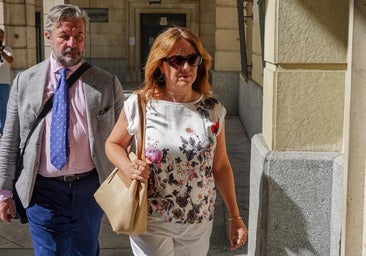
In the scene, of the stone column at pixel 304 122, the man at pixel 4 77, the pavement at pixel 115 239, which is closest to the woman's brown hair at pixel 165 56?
the stone column at pixel 304 122

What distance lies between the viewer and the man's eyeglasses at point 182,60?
9.19 feet

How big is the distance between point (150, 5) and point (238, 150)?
1499 centimetres

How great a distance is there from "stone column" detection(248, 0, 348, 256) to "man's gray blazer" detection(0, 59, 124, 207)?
1.03m

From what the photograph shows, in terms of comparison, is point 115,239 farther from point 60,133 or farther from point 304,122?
point 60,133

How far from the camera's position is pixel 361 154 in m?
2.66

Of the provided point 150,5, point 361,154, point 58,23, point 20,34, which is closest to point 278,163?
point 361,154

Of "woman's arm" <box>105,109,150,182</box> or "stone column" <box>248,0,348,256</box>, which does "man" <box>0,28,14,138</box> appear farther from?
"woman's arm" <box>105,109,150,182</box>

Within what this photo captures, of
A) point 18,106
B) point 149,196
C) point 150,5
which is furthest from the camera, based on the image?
point 150,5

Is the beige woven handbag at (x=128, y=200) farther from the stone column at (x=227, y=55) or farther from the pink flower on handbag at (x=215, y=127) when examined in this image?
the stone column at (x=227, y=55)

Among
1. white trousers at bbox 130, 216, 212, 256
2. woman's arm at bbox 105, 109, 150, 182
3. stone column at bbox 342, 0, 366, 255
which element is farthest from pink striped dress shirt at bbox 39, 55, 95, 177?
stone column at bbox 342, 0, 366, 255

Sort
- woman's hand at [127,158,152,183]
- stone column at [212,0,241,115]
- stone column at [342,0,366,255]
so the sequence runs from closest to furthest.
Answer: stone column at [342,0,366,255] < woman's hand at [127,158,152,183] < stone column at [212,0,241,115]

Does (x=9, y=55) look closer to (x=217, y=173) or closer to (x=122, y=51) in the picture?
(x=217, y=173)

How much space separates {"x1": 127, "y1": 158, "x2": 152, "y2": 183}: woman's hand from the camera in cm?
272

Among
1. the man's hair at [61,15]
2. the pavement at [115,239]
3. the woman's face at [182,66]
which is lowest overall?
the pavement at [115,239]
